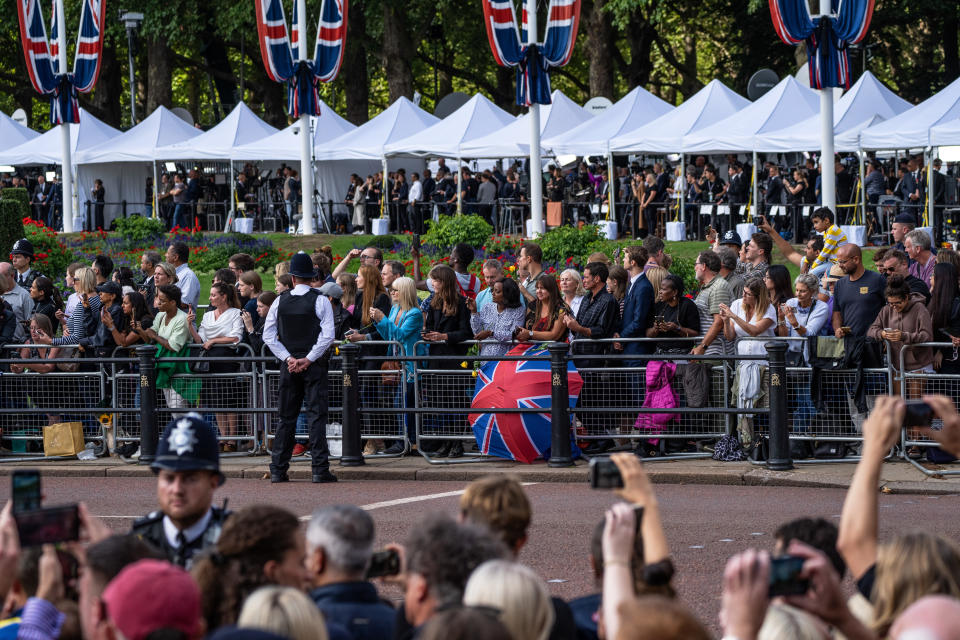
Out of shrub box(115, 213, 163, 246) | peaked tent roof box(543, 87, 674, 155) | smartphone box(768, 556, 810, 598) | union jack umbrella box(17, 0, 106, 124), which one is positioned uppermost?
union jack umbrella box(17, 0, 106, 124)

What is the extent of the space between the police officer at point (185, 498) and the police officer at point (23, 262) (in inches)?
489

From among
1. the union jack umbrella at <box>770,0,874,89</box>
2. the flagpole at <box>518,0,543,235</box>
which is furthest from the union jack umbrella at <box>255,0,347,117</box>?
the union jack umbrella at <box>770,0,874,89</box>

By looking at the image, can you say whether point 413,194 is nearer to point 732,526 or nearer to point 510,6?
point 510,6

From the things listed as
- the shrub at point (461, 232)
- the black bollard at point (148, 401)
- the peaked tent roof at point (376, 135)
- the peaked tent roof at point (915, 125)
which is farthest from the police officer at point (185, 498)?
the peaked tent roof at point (376, 135)

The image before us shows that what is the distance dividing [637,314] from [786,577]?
1005 cm

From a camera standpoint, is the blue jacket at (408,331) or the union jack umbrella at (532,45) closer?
the blue jacket at (408,331)

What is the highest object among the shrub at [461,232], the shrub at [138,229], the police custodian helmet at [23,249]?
the shrub at [138,229]

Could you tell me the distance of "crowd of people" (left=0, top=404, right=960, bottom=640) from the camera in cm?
405

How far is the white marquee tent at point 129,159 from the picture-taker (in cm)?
4241

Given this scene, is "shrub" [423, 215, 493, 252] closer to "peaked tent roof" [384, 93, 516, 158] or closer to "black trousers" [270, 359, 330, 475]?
"peaked tent roof" [384, 93, 516, 158]

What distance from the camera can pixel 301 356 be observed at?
13.5 m

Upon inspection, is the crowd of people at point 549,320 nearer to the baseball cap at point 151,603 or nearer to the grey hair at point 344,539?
the grey hair at point 344,539

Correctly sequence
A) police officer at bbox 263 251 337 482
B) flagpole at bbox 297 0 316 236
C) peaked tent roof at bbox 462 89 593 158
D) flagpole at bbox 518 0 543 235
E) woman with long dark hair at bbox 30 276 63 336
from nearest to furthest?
police officer at bbox 263 251 337 482 < woman with long dark hair at bbox 30 276 63 336 < flagpole at bbox 518 0 543 235 < peaked tent roof at bbox 462 89 593 158 < flagpole at bbox 297 0 316 236

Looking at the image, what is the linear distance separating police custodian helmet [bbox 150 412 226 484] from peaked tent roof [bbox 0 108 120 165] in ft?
Result: 128
